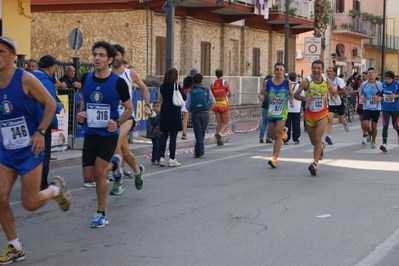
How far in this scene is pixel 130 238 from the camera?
7.61 m

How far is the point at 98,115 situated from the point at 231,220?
1.88 meters

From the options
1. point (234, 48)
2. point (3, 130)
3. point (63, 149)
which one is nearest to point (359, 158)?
point (63, 149)

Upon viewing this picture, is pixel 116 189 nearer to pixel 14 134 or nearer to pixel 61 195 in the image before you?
pixel 61 195

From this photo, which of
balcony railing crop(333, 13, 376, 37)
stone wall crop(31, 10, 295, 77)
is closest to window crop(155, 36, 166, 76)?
stone wall crop(31, 10, 295, 77)

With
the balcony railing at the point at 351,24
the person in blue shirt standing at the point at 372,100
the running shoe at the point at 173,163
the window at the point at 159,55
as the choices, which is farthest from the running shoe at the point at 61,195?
the balcony railing at the point at 351,24

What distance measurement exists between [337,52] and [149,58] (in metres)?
25.8

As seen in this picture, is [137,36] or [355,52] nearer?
[137,36]

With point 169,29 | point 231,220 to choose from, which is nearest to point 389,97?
point 169,29

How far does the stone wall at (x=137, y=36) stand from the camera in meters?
27.5

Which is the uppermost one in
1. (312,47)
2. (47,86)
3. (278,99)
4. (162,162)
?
(312,47)

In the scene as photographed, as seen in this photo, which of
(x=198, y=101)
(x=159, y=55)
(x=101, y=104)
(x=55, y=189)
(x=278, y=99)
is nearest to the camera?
(x=55, y=189)

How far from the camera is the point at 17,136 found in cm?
658

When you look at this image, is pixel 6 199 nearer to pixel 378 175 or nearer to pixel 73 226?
pixel 73 226

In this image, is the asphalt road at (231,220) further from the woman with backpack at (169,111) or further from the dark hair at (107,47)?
the dark hair at (107,47)
